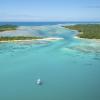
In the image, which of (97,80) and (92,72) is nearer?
Answer: (97,80)

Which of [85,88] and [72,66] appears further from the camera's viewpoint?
[72,66]

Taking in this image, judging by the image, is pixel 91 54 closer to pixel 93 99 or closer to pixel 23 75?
pixel 23 75

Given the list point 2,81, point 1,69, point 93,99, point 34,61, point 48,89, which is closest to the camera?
point 93,99

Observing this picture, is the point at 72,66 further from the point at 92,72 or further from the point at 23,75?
the point at 23,75

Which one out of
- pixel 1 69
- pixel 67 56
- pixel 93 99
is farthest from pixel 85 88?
pixel 67 56

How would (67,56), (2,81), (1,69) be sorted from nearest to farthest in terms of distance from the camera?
(2,81) < (1,69) < (67,56)

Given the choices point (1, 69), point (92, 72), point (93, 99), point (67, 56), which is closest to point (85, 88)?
point (93, 99)
